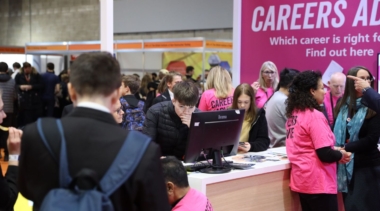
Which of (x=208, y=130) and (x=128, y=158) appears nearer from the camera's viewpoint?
(x=128, y=158)

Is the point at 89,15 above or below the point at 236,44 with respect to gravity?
above

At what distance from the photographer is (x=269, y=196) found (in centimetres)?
400

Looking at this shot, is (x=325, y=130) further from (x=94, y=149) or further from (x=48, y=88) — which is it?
(x=48, y=88)

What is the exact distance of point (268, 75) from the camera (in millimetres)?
5895

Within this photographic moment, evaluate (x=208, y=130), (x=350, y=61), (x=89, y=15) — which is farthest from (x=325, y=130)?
(x=89, y=15)

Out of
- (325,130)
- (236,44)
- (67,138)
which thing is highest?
(236,44)

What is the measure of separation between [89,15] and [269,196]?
1446 cm

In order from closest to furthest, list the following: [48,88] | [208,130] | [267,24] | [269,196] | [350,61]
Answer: [208,130]
[269,196]
[350,61]
[267,24]
[48,88]

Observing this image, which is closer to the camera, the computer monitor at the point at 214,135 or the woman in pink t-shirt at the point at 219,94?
the computer monitor at the point at 214,135

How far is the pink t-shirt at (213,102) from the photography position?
5539mm

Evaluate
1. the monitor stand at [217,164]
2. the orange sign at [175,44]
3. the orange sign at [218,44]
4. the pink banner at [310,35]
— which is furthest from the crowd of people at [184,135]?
the orange sign at [218,44]

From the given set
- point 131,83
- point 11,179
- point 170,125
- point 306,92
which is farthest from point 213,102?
point 11,179

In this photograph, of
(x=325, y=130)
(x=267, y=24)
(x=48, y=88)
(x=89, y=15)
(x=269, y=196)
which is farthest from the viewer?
(x=89, y=15)

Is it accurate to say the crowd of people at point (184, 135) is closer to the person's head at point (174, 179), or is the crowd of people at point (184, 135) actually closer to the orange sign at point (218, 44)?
the person's head at point (174, 179)
